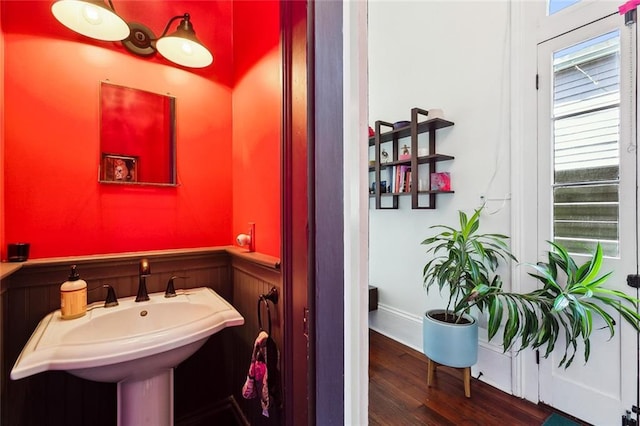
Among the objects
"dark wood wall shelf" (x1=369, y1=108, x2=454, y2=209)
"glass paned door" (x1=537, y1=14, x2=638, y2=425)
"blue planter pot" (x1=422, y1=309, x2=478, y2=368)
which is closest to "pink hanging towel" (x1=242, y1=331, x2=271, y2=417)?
"blue planter pot" (x1=422, y1=309, x2=478, y2=368)

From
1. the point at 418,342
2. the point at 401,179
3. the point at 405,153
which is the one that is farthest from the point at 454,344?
the point at 405,153

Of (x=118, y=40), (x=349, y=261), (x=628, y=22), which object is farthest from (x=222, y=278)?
(x=628, y=22)

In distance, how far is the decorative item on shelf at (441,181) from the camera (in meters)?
2.29

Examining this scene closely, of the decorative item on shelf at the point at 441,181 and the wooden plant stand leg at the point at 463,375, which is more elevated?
the decorative item on shelf at the point at 441,181

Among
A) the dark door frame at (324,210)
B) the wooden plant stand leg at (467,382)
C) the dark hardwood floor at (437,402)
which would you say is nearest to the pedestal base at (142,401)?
the dark door frame at (324,210)

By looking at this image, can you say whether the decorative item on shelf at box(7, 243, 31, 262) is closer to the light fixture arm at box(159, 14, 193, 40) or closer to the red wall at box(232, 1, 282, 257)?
the red wall at box(232, 1, 282, 257)

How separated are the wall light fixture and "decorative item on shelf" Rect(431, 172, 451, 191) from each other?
72.7 inches

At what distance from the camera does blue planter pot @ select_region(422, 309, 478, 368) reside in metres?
1.86

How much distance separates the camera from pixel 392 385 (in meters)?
2.00

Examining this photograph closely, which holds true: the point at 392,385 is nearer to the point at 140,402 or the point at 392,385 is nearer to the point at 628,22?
the point at 140,402

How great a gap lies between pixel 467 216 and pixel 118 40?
2.42m

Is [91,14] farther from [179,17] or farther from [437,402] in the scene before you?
[437,402]

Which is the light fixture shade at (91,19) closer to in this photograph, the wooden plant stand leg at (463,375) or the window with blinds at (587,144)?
the window with blinds at (587,144)

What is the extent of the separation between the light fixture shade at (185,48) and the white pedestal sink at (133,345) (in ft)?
3.86
